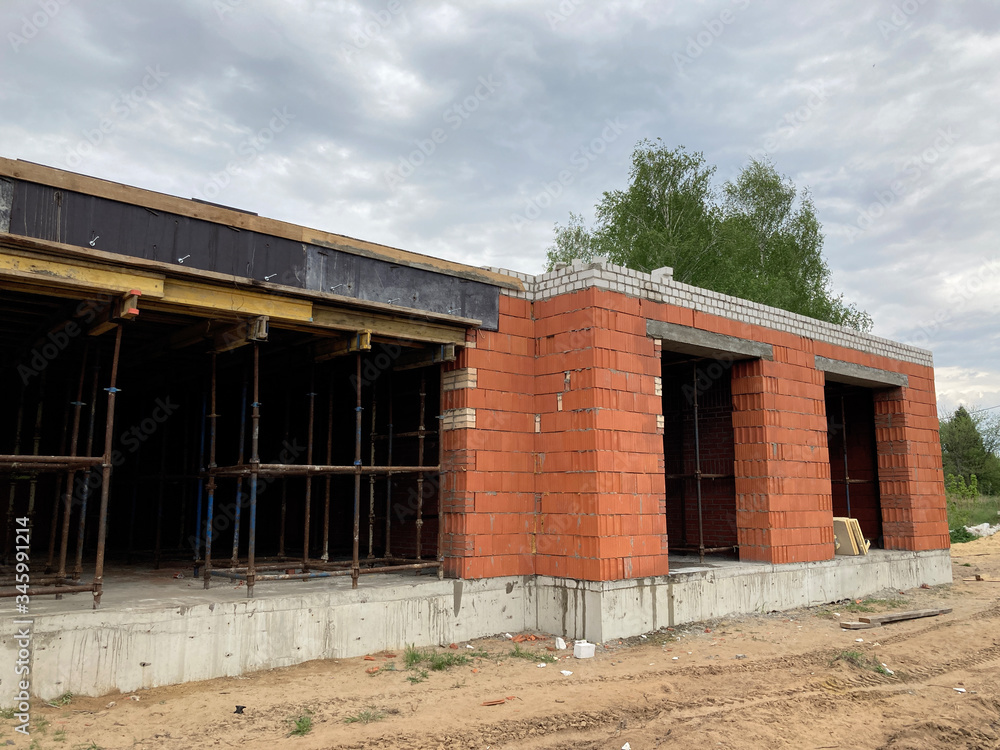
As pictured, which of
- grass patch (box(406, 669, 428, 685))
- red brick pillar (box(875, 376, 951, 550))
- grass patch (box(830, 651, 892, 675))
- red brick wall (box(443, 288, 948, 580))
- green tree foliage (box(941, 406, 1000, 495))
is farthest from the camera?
green tree foliage (box(941, 406, 1000, 495))

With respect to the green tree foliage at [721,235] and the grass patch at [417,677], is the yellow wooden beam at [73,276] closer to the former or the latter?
the grass patch at [417,677]

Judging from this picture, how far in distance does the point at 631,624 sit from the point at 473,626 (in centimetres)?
194

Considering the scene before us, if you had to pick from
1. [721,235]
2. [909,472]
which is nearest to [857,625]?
[909,472]

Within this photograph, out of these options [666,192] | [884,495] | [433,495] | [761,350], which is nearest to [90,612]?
[433,495]

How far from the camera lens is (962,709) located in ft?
22.0

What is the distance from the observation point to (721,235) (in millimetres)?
24969

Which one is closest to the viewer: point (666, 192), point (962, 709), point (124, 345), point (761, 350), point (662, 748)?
point (662, 748)

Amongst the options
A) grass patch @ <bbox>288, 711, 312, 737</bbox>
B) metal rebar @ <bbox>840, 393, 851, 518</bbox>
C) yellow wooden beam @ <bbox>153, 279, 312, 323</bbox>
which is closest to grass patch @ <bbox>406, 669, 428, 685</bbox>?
grass patch @ <bbox>288, 711, 312, 737</bbox>

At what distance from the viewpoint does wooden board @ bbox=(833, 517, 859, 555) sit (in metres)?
13.2

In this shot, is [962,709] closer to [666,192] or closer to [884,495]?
[884,495]

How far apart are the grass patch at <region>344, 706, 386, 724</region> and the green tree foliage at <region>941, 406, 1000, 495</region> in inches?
1715

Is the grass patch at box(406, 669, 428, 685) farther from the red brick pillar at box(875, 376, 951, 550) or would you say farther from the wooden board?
the red brick pillar at box(875, 376, 951, 550)

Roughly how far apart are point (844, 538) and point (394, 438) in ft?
28.3

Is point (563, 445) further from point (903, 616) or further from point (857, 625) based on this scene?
point (903, 616)
